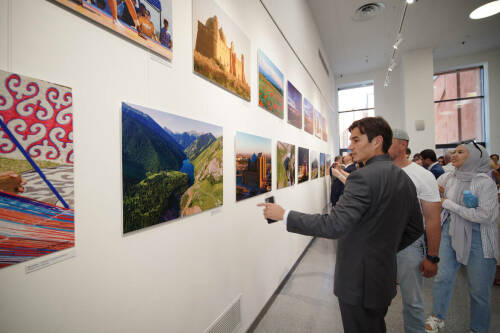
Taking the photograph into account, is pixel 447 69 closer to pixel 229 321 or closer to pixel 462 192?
pixel 462 192

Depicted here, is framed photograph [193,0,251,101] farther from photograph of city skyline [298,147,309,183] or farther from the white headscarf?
the white headscarf

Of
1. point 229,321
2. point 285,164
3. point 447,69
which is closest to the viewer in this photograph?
point 229,321

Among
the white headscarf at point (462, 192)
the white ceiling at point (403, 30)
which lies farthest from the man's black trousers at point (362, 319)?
the white ceiling at point (403, 30)

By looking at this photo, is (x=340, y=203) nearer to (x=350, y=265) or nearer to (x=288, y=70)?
(x=350, y=265)

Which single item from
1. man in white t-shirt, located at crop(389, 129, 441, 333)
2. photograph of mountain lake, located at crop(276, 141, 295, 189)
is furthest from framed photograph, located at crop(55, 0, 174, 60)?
man in white t-shirt, located at crop(389, 129, 441, 333)

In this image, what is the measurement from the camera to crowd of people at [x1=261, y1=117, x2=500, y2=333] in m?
1.29

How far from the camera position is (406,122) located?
310 inches

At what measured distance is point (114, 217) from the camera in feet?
3.44

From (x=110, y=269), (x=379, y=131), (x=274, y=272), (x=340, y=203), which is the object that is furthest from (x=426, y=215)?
(x=110, y=269)

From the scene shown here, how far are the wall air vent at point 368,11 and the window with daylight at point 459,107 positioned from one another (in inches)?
213

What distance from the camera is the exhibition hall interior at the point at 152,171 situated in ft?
2.52

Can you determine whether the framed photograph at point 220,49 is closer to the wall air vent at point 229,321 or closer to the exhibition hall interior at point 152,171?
the exhibition hall interior at point 152,171

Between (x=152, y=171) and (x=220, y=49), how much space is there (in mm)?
1159

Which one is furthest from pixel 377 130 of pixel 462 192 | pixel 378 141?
pixel 462 192
